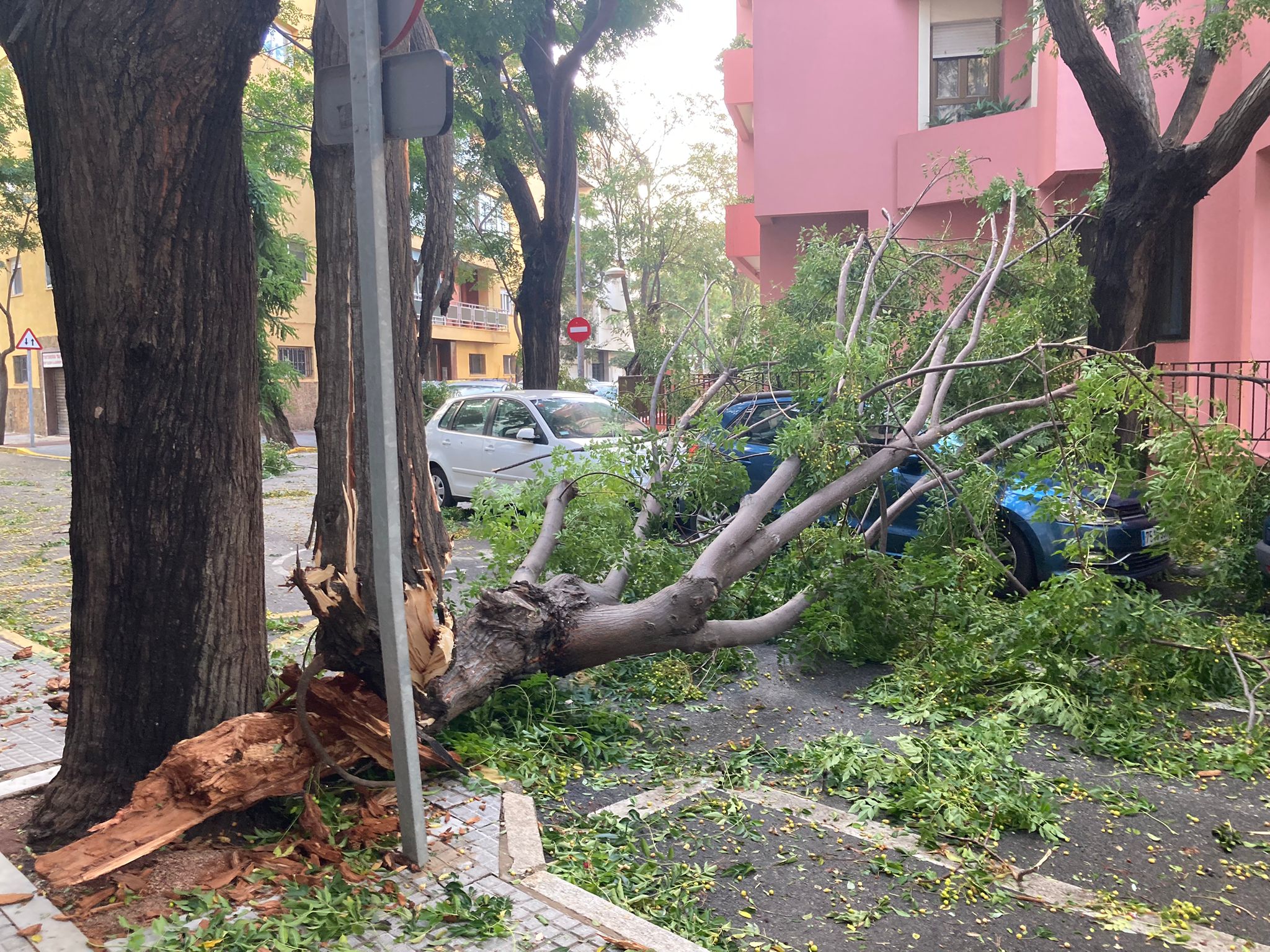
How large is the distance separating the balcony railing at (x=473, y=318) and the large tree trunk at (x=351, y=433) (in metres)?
41.7

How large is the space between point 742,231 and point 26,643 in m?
17.2

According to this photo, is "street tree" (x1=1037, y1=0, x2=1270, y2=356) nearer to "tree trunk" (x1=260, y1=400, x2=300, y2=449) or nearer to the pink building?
the pink building

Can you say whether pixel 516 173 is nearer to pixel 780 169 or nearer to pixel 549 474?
pixel 780 169

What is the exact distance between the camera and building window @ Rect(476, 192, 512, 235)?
96.1ft

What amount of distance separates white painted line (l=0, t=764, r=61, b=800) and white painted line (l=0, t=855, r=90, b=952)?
74 centimetres

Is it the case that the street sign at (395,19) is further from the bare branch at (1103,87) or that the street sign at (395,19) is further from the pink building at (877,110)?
the pink building at (877,110)

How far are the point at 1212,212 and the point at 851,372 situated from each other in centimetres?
875

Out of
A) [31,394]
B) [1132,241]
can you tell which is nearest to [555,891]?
[1132,241]

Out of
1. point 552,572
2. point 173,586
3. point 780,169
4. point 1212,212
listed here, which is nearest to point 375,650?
point 173,586

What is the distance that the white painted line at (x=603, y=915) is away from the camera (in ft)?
10.5

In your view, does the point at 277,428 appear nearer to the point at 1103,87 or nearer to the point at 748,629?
the point at 1103,87

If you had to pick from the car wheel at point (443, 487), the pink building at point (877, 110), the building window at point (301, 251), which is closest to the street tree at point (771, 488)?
the car wheel at point (443, 487)

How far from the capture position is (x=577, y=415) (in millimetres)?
12047

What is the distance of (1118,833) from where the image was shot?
13.3 ft
